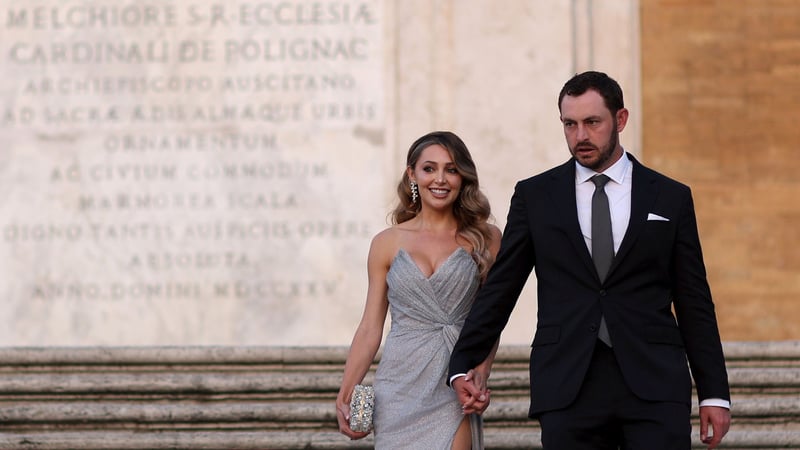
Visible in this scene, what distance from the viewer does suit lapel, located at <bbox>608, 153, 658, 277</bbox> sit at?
440 cm

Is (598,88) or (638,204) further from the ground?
(598,88)

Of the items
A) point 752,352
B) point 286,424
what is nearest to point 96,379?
point 286,424

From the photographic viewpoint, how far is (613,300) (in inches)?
173

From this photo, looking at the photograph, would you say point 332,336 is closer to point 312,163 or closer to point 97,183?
point 312,163

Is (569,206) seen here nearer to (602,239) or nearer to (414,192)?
(602,239)

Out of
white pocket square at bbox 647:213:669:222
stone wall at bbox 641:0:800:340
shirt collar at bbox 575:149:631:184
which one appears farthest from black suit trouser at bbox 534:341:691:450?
stone wall at bbox 641:0:800:340

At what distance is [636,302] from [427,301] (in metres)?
1.00

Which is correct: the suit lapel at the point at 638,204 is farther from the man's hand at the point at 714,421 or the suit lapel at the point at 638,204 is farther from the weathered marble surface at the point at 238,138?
the weathered marble surface at the point at 238,138

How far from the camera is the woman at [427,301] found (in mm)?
5094

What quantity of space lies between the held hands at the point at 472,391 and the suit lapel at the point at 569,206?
57 centimetres

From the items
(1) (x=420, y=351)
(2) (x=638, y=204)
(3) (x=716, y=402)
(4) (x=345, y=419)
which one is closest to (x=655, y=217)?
(2) (x=638, y=204)

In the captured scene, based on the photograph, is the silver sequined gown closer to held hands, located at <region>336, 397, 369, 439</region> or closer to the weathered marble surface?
held hands, located at <region>336, 397, 369, 439</region>

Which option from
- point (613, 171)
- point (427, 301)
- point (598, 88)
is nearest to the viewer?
point (598, 88)

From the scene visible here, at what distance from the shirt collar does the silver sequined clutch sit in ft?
3.64
